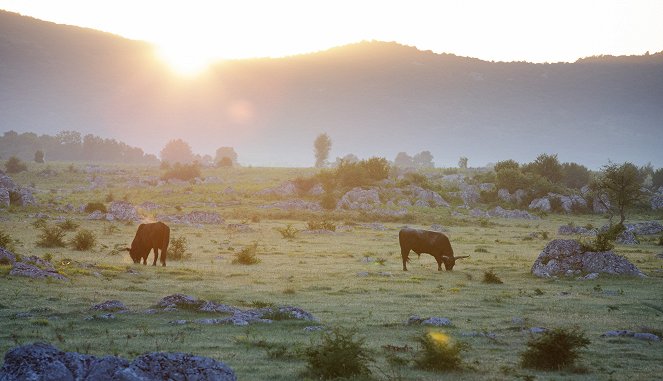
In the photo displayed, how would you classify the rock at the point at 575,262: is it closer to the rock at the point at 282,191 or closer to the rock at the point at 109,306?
the rock at the point at 109,306

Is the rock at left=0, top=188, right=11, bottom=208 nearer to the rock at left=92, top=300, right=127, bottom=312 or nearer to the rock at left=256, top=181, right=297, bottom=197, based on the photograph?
the rock at left=256, top=181, right=297, bottom=197

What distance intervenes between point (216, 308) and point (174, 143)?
7366 inches

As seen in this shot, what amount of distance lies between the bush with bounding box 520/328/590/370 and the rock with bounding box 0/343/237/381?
7.62m

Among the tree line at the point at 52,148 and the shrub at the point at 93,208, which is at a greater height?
the tree line at the point at 52,148

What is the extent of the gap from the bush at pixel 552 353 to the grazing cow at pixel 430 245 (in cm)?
1804

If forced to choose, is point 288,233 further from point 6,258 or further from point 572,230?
point 572,230

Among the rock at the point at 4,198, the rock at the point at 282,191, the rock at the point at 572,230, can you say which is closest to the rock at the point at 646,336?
the rock at the point at 572,230

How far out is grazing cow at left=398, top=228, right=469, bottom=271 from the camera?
32.2m

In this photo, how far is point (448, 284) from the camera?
27.3 metres

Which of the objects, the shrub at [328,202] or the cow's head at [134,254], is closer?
the cow's head at [134,254]

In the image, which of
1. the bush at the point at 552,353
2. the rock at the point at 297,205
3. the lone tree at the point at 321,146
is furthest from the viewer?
the lone tree at the point at 321,146

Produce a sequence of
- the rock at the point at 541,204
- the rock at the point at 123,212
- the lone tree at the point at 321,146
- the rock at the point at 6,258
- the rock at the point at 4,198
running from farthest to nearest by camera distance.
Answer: the lone tree at the point at 321,146
the rock at the point at 541,204
the rock at the point at 4,198
the rock at the point at 123,212
the rock at the point at 6,258

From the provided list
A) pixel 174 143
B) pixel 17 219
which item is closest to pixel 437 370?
pixel 17 219

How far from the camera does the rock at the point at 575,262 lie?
1150 inches
